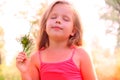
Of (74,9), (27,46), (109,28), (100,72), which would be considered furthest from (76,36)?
(109,28)

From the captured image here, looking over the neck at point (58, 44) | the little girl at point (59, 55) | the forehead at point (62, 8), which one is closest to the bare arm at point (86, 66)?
the little girl at point (59, 55)

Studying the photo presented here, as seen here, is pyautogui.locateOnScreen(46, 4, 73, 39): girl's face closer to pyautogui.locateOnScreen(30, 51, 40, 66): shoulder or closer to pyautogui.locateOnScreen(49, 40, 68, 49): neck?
pyautogui.locateOnScreen(49, 40, 68, 49): neck

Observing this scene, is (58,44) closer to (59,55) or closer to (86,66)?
(59,55)

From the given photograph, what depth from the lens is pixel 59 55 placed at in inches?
119

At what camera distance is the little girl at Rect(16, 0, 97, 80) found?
295 centimetres

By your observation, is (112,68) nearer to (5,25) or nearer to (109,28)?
(5,25)

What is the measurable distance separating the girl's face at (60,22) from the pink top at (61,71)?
0.20m

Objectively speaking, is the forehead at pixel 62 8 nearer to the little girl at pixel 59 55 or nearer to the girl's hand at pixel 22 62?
the little girl at pixel 59 55

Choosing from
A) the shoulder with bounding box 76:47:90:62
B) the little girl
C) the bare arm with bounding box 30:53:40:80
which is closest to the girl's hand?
the little girl

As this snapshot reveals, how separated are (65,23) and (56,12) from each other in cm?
11

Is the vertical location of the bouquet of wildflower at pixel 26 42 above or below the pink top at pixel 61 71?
above

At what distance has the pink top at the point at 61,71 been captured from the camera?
2.95 metres

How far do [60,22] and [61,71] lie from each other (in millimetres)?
352

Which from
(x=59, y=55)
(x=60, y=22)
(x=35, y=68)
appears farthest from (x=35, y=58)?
(x=60, y=22)
